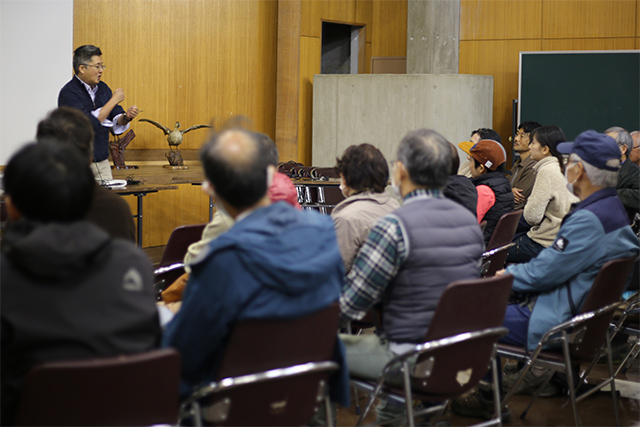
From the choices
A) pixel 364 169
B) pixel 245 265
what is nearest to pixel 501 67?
pixel 364 169

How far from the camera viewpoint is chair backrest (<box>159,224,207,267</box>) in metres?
3.06

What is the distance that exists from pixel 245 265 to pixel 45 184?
47cm

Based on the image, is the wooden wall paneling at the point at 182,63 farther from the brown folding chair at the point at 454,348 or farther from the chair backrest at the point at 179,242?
the brown folding chair at the point at 454,348

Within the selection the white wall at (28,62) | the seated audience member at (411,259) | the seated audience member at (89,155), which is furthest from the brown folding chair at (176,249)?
the white wall at (28,62)

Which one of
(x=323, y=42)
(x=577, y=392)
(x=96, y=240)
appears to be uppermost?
(x=323, y=42)

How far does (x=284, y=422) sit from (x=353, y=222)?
43.7 inches

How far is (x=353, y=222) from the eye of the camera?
9.16 feet

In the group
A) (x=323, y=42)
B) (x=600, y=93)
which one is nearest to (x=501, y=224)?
(x=600, y=93)

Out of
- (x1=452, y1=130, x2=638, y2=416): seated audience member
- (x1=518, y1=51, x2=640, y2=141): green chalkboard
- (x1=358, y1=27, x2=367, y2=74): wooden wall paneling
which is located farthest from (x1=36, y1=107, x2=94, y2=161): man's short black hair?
(x1=358, y1=27, x2=367, y2=74): wooden wall paneling

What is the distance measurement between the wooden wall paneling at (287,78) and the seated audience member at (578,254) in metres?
6.80

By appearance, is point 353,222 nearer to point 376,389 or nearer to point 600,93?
point 376,389

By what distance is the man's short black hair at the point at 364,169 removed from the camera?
2.94 meters

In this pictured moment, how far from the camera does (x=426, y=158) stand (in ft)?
7.66

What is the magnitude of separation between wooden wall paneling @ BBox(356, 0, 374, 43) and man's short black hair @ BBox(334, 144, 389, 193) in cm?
805
